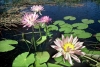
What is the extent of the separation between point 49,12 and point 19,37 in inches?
40.5

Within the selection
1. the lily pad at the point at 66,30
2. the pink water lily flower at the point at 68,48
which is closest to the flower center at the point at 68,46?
the pink water lily flower at the point at 68,48

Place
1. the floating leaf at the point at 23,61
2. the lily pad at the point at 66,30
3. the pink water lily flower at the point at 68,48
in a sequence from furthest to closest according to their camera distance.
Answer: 1. the lily pad at the point at 66,30
2. the floating leaf at the point at 23,61
3. the pink water lily flower at the point at 68,48

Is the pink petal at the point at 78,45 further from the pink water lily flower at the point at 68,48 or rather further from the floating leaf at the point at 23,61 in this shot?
the floating leaf at the point at 23,61

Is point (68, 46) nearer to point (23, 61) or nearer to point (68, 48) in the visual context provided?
point (68, 48)

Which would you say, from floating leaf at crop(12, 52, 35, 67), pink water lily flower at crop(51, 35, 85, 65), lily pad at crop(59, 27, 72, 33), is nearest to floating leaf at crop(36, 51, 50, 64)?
floating leaf at crop(12, 52, 35, 67)

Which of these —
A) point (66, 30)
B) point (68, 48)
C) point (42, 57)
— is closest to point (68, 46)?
point (68, 48)

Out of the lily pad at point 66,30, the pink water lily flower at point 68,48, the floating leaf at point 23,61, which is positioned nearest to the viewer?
the pink water lily flower at point 68,48

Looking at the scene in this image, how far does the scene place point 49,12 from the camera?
2738 millimetres

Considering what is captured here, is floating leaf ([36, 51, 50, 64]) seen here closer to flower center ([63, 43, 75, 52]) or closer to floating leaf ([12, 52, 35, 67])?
floating leaf ([12, 52, 35, 67])

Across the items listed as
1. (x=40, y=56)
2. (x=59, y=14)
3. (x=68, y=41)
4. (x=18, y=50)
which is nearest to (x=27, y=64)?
(x=40, y=56)

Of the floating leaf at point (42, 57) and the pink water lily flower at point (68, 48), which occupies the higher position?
the pink water lily flower at point (68, 48)

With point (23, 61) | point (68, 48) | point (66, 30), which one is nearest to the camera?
point (68, 48)

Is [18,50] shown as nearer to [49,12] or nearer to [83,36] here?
[83,36]

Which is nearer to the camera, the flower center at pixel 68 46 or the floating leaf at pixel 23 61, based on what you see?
the flower center at pixel 68 46
